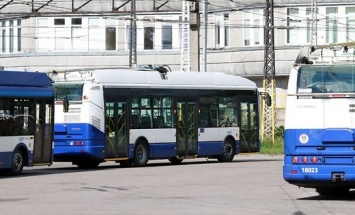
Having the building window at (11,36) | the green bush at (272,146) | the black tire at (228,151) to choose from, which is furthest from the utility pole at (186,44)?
the building window at (11,36)

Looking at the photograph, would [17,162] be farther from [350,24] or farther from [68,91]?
[350,24]

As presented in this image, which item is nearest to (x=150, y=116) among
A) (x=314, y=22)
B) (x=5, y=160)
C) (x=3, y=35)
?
(x=5, y=160)

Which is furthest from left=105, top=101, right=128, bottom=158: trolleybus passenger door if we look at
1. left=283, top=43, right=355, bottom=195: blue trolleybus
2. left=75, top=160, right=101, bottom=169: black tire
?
left=283, top=43, right=355, bottom=195: blue trolleybus

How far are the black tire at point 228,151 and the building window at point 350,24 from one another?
60.2ft

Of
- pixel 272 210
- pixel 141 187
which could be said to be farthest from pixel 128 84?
pixel 272 210

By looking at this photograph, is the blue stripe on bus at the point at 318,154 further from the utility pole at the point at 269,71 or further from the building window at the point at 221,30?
the building window at the point at 221,30

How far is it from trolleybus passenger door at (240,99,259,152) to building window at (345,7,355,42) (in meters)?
16.7

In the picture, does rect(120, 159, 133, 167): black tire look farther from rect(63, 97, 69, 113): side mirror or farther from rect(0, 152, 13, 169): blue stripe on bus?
rect(0, 152, 13, 169): blue stripe on bus

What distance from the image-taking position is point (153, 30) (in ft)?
203

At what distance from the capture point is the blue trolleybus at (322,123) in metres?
20.5

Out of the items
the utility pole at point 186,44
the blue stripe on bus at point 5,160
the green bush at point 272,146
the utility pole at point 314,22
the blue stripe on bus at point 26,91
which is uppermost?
the utility pole at point 314,22

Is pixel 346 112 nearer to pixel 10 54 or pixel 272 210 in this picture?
pixel 272 210

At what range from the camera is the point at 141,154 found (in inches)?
1367

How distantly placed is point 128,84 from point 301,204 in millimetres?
14739
